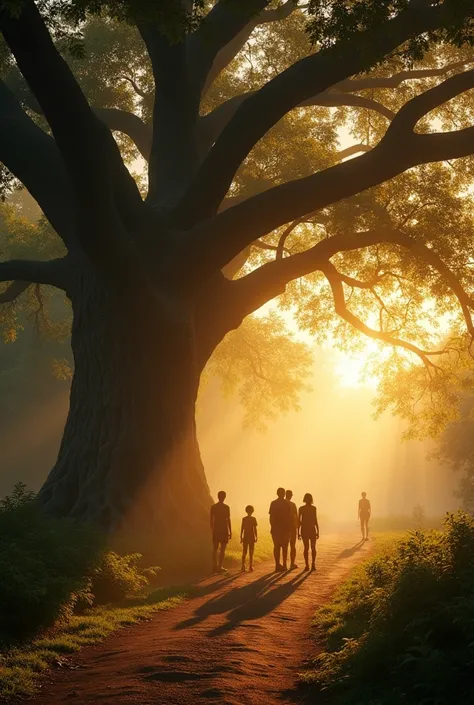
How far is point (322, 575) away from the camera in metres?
16.0

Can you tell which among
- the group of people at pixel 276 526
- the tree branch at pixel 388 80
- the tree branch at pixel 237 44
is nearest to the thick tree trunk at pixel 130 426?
the group of people at pixel 276 526

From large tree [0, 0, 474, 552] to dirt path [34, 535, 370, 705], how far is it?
533 cm

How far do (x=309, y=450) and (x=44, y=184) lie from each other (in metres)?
134

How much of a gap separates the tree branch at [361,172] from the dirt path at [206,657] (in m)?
7.56

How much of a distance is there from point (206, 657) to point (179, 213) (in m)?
Answer: 11.7

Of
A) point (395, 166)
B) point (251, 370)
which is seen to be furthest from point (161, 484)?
point (251, 370)

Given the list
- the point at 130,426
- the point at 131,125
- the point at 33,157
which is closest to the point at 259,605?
the point at 130,426

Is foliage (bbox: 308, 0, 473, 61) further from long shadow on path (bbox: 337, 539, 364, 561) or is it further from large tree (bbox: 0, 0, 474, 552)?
long shadow on path (bbox: 337, 539, 364, 561)

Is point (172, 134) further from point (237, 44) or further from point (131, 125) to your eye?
point (237, 44)

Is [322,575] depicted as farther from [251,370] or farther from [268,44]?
[251,370]

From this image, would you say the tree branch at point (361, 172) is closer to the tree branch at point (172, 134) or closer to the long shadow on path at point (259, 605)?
the tree branch at point (172, 134)

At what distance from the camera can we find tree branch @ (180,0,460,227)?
13.2m

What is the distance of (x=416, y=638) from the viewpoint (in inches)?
257

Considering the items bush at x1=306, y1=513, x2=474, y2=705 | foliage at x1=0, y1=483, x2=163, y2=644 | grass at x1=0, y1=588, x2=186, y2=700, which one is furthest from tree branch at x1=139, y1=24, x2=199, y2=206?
bush at x1=306, y1=513, x2=474, y2=705
